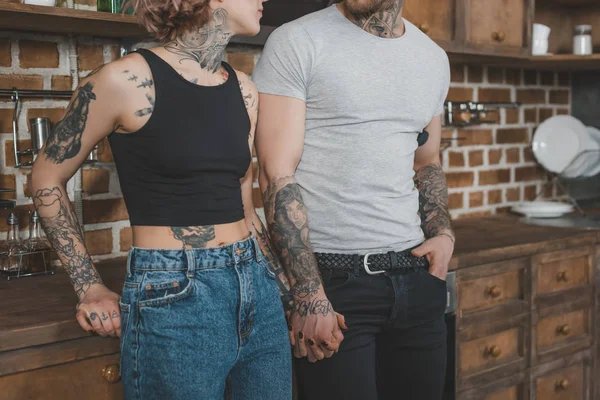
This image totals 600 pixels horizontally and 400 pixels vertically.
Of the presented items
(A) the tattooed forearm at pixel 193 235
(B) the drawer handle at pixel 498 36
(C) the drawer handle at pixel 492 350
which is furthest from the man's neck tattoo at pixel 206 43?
(B) the drawer handle at pixel 498 36

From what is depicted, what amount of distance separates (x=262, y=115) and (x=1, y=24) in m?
0.76

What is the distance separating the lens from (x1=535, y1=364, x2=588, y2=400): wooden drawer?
254cm

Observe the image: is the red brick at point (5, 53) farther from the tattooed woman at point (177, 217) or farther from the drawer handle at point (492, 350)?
the drawer handle at point (492, 350)

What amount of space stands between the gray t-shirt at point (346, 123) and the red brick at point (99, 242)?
76 cm

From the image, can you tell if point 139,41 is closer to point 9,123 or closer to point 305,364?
point 9,123

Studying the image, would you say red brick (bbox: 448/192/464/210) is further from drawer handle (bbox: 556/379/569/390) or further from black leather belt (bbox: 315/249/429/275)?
black leather belt (bbox: 315/249/429/275)

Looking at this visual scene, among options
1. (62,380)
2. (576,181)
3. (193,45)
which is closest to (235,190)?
(193,45)

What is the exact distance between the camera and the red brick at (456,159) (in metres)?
2.97

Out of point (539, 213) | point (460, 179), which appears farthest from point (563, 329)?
point (460, 179)

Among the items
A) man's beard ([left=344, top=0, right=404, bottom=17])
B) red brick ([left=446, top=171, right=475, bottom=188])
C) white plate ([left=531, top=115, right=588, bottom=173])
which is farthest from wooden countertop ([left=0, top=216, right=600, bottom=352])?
man's beard ([left=344, top=0, right=404, bottom=17])

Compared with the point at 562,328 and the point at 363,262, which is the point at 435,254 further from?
the point at 562,328

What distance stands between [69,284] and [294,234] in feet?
2.00

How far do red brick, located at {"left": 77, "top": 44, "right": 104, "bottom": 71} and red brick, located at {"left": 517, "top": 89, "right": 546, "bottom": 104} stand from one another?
6.29 feet

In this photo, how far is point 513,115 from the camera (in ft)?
10.6
